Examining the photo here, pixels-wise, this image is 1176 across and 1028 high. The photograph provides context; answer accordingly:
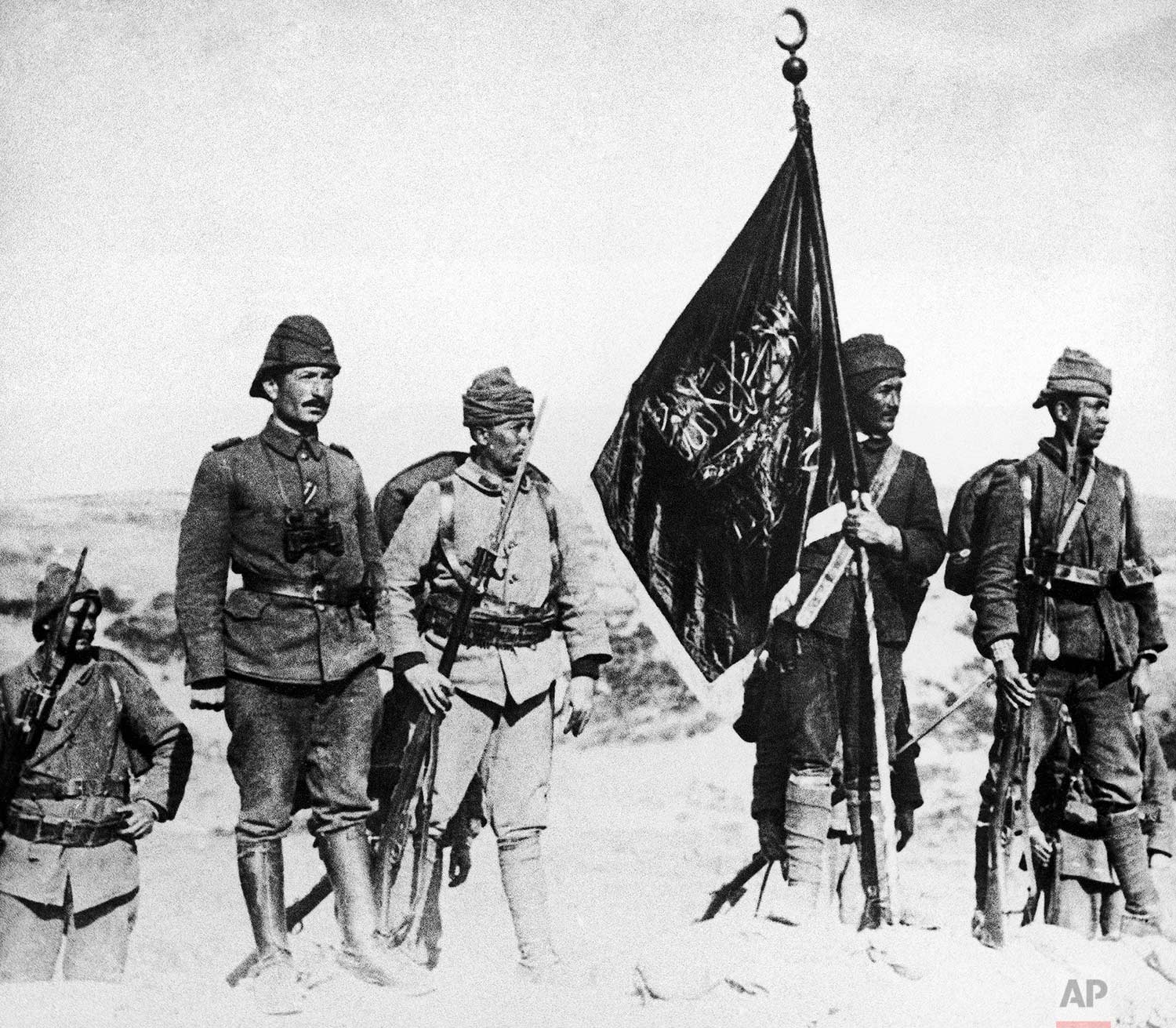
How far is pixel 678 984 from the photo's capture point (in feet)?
20.0

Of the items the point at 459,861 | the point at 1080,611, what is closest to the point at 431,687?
the point at 459,861

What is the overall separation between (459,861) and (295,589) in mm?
1269

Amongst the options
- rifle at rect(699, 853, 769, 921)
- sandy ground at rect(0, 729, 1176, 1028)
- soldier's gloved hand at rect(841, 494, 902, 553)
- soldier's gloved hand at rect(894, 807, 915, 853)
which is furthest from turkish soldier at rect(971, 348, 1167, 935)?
rifle at rect(699, 853, 769, 921)

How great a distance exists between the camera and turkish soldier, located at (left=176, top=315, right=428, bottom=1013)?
593cm

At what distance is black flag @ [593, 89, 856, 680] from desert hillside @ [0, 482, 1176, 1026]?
34cm

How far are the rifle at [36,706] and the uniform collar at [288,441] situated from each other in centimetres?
78

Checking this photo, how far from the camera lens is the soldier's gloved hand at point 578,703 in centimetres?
621

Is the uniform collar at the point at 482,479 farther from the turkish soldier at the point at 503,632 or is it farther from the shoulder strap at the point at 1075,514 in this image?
the shoulder strap at the point at 1075,514

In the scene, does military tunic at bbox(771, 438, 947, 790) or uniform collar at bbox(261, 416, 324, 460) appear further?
military tunic at bbox(771, 438, 947, 790)

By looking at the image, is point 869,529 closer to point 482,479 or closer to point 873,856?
point 873,856

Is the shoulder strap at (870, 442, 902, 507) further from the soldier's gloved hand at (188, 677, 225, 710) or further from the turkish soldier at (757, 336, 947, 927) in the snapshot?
the soldier's gloved hand at (188, 677, 225, 710)

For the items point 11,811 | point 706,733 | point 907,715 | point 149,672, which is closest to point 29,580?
point 149,672

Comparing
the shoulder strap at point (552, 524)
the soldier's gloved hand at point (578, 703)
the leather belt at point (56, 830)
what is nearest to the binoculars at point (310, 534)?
the shoulder strap at point (552, 524)

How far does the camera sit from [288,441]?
6223 mm
